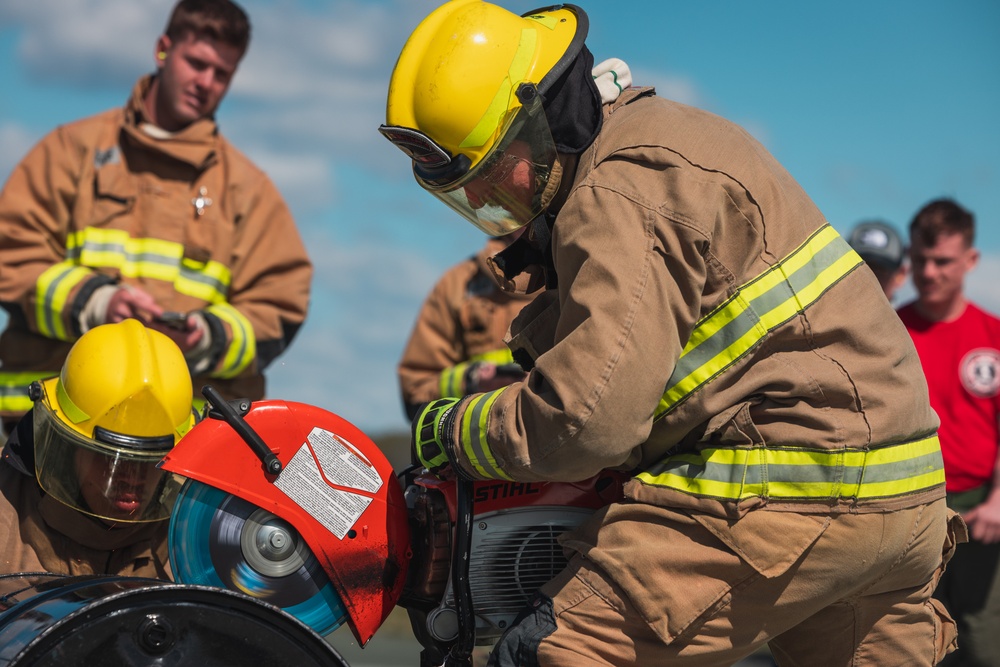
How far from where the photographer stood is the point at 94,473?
11.8 feet

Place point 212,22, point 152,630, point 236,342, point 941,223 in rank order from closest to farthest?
point 152,630
point 236,342
point 212,22
point 941,223

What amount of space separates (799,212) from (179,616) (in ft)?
5.38

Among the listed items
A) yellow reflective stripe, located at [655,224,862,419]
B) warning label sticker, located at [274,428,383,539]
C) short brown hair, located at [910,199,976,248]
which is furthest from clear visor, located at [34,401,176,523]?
short brown hair, located at [910,199,976,248]

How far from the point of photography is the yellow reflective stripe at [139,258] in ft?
17.0

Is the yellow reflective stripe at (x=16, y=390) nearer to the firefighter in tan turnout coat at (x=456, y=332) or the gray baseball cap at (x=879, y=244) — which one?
the firefighter in tan turnout coat at (x=456, y=332)

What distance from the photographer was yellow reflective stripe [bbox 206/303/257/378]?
5.10 m

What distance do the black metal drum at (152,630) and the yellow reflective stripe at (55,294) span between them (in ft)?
8.05

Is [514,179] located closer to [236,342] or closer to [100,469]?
[100,469]

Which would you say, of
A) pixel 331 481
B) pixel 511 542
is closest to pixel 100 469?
pixel 331 481

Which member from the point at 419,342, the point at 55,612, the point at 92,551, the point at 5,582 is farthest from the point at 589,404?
the point at 419,342

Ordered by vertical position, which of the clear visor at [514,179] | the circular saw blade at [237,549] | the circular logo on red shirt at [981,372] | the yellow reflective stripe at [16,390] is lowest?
the yellow reflective stripe at [16,390]

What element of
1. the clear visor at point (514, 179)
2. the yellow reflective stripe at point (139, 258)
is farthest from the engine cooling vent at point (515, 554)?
the yellow reflective stripe at point (139, 258)

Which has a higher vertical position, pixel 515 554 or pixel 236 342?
pixel 515 554

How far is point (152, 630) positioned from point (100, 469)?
1.15 meters
